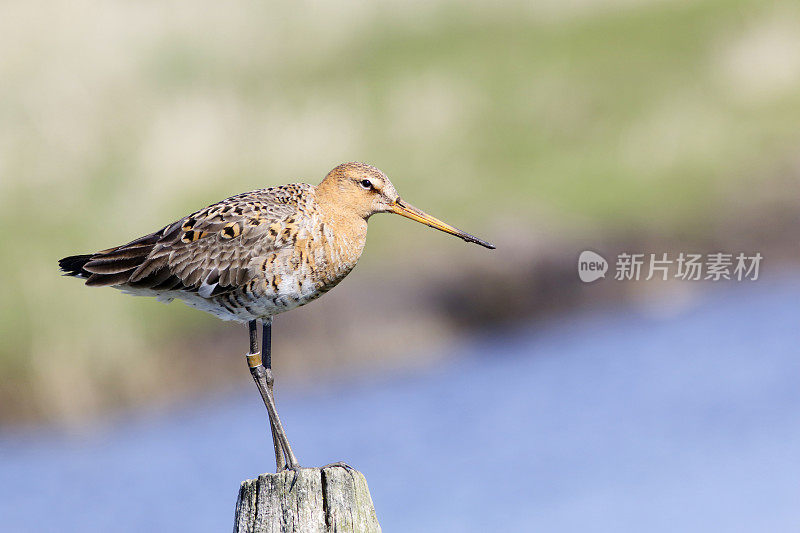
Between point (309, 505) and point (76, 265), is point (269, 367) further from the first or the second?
point (309, 505)

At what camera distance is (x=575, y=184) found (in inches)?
661

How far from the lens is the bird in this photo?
6.99 meters

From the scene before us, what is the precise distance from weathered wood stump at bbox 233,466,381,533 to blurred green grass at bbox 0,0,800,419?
25.0 ft

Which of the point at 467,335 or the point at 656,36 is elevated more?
the point at 656,36

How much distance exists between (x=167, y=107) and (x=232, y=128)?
1139 mm

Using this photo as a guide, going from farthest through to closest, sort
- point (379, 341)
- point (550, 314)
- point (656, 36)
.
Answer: point (656, 36) → point (550, 314) → point (379, 341)

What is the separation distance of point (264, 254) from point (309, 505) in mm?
1948

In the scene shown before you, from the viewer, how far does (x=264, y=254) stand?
7.00 metres

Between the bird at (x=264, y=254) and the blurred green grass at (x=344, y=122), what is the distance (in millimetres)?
5899

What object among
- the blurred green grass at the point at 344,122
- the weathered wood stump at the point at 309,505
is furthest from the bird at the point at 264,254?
the blurred green grass at the point at 344,122

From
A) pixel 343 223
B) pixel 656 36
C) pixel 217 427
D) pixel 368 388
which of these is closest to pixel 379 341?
pixel 368 388

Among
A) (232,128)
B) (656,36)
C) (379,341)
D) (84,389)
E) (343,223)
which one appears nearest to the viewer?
(343,223)

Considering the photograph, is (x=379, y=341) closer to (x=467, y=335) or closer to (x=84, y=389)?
(x=467, y=335)

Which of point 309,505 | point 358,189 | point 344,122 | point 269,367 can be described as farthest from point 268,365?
point 344,122
